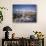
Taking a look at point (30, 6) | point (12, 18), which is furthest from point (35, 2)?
point (12, 18)

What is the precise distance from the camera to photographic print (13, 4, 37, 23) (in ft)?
15.9

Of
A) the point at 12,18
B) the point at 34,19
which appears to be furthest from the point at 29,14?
the point at 12,18

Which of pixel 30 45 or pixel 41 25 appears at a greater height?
pixel 41 25

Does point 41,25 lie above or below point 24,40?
above

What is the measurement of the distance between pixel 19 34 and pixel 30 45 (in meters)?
0.49

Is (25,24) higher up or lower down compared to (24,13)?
lower down

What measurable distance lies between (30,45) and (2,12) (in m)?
1.26

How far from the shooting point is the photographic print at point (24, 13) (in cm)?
486

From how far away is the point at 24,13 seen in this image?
4.87 metres

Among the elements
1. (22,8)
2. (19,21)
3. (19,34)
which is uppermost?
(22,8)

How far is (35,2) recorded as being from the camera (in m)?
4.86

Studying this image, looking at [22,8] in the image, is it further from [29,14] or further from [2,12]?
[2,12]

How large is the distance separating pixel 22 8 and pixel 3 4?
22.5 inches

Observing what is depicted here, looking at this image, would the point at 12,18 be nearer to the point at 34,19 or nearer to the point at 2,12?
the point at 2,12
